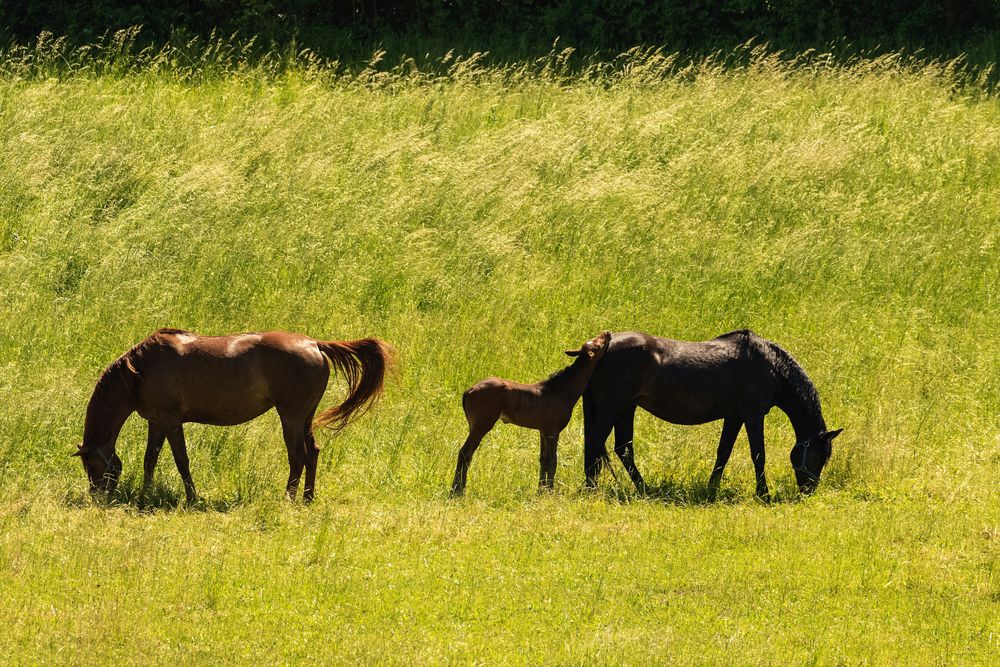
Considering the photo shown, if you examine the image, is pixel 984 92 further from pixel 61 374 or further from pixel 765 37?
pixel 61 374

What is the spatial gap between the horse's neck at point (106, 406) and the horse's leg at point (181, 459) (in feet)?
1.55

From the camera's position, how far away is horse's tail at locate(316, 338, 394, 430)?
11805mm

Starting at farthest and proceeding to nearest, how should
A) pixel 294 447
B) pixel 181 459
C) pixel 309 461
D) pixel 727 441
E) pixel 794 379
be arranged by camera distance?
pixel 727 441
pixel 794 379
pixel 309 461
pixel 294 447
pixel 181 459

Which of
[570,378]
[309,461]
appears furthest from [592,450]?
[309,461]

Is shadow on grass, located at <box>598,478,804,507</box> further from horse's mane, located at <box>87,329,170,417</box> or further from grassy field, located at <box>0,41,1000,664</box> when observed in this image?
horse's mane, located at <box>87,329,170,417</box>

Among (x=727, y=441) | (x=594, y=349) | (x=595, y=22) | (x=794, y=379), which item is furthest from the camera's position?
(x=595, y=22)

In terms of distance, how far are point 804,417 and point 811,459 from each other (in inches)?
15.7

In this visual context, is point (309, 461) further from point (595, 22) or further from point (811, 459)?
point (595, 22)

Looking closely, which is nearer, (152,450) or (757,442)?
(152,450)

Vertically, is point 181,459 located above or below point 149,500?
above

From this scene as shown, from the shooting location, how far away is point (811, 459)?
1230cm

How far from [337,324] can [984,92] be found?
12.3 meters

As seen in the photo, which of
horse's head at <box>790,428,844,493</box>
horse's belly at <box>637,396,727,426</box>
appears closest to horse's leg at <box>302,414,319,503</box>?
horse's belly at <box>637,396,727,426</box>

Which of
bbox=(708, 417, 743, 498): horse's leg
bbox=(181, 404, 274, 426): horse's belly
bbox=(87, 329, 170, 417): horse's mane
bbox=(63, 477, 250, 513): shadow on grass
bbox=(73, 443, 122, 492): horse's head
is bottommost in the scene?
bbox=(63, 477, 250, 513): shadow on grass
